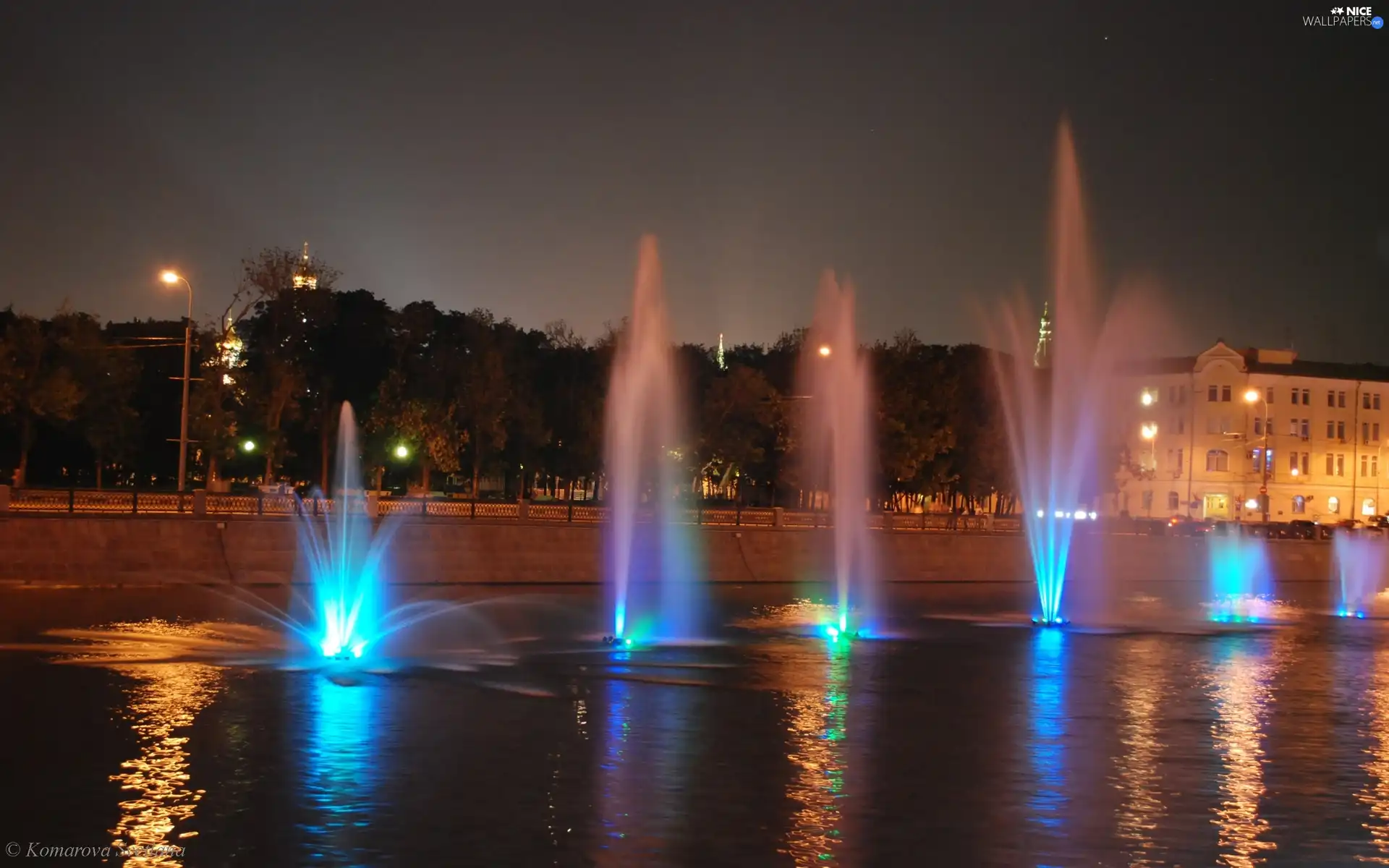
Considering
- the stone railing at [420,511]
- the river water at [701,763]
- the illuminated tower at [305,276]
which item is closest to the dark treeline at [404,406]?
the illuminated tower at [305,276]

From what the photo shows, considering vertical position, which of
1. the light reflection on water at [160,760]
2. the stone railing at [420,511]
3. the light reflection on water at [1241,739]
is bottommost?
the light reflection on water at [160,760]

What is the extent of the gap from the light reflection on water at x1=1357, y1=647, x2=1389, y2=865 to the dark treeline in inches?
1894

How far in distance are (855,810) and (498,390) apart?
2524 inches

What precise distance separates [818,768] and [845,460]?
2662 centimetres

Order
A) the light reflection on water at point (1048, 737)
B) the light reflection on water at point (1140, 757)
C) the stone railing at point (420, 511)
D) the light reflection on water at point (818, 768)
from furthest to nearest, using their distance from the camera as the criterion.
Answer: the stone railing at point (420, 511)
the light reflection on water at point (1048, 737)
the light reflection on water at point (1140, 757)
the light reflection on water at point (818, 768)

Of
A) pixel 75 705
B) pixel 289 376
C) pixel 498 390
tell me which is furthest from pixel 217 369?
pixel 75 705

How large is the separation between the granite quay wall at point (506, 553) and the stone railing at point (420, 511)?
0.62 m

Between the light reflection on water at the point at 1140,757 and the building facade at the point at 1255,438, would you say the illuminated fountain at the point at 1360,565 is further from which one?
the building facade at the point at 1255,438

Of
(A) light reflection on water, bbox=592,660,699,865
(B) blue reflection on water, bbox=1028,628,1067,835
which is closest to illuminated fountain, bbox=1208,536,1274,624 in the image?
(B) blue reflection on water, bbox=1028,628,1067,835

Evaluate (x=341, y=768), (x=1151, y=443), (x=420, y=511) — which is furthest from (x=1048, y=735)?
→ (x=1151, y=443)

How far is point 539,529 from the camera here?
47812 millimetres

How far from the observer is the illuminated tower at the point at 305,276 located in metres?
70.1

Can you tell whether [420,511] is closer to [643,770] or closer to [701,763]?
[701,763]

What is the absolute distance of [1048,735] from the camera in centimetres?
1992
